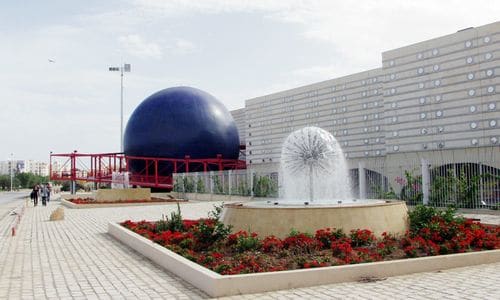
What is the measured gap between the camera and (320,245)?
857cm

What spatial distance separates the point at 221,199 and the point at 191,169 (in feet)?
40.1

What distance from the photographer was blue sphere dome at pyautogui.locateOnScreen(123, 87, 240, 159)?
135ft

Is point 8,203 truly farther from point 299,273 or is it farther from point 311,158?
point 299,273

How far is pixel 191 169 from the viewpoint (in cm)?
4259

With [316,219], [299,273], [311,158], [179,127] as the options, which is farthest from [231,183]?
[299,273]

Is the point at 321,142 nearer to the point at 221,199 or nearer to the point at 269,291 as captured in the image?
the point at 269,291

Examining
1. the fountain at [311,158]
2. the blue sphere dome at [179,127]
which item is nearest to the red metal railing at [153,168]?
the blue sphere dome at [179,127]

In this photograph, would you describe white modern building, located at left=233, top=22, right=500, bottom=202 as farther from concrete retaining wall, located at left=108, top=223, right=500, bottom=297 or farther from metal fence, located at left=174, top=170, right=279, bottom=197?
concrete retaining wall, located at left=108, top=223, right=500, bottom=297

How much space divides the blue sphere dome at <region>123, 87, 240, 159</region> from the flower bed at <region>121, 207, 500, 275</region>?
102ft

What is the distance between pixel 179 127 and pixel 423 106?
847 inches

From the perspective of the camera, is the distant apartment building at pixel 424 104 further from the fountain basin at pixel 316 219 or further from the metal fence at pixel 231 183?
the fountain basin at pixel 316 219

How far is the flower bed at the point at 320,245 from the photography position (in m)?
7.73

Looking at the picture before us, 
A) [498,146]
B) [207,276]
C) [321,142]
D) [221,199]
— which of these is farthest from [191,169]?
[207,276]

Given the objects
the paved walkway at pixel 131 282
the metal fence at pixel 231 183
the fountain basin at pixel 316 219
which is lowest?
the paved walkway at pixel 131 282
